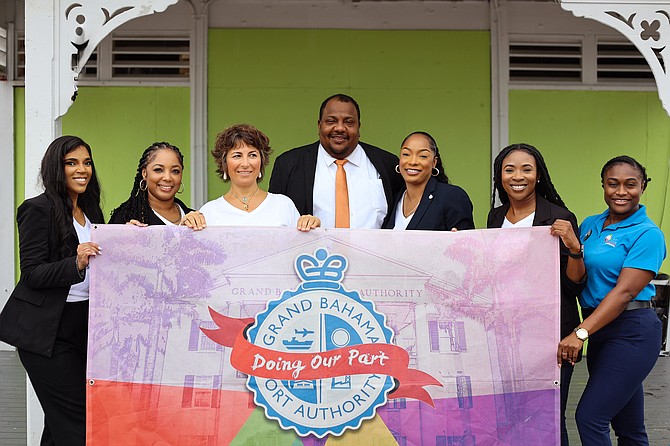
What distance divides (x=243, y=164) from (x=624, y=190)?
1923 mm

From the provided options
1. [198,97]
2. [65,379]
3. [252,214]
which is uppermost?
[198,97]

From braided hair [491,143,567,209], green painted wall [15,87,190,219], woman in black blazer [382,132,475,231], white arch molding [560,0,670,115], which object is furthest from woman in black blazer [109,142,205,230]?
green painted wall [15,87,190,219]

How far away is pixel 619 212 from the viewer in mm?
4148

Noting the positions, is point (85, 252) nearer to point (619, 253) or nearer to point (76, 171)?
point (76, 171)

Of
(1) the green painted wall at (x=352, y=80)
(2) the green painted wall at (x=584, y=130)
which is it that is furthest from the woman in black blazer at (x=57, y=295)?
(2) the green painted wall at (x=584, y=130)

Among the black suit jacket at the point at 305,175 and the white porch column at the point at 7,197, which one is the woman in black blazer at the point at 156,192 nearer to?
the black suit jacket at the point at 305,175

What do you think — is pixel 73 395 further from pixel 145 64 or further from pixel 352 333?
pixel 145 64

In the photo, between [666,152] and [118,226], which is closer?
[118,226]

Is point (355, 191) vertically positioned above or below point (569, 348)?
above

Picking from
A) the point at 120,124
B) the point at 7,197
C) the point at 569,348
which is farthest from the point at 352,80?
the point at 569,348

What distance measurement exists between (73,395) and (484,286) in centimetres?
213

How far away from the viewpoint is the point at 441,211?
179 inches

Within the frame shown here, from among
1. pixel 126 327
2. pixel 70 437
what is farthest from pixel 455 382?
pixel 70 437

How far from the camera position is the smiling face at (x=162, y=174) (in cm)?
434
